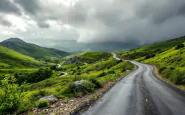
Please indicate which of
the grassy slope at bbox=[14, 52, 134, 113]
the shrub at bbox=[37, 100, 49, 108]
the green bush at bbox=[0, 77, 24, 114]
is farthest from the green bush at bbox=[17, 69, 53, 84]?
the green bush at bbox=[0, 77, 24, 114]

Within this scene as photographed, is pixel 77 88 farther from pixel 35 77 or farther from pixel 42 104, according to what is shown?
pixel 35 77

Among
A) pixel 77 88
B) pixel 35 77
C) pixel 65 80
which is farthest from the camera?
pixel 35 77

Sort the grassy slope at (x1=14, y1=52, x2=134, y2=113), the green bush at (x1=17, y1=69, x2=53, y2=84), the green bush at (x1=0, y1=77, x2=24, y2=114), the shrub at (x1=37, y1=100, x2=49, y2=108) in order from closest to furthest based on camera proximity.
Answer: the green bush at (x1=0, y1=77, x2=24, y2=114), the shrub at (x1=37, y1=100, x2=49, y2=108), the grassy slope at (x1=14, y1=52, x2=134, y2=113), the green bush at (x1=17, y1=69, x2=53, y2=84)

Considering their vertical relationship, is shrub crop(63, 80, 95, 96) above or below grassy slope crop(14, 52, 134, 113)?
above

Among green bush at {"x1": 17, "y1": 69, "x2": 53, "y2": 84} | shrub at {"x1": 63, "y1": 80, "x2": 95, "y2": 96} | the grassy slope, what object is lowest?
green bush at {"x1": 17, "y1": 69, "x2": 53, "y2": 84}

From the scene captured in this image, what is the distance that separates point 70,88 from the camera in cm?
2014

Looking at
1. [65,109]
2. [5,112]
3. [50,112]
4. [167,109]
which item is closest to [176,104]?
[167,109]

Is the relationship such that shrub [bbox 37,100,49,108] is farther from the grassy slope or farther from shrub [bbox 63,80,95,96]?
shrub [bbox 63,80,95,96]

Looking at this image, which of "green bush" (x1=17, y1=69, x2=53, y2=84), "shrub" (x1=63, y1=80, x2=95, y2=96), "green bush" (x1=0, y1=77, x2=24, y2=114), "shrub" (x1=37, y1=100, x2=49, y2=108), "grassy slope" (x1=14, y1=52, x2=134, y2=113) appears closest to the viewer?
"green bush" (x1=0, y1=77, x2=24, y2=114)

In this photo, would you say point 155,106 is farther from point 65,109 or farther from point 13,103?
point 13,103

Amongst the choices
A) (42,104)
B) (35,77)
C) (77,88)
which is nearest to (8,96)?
(42,104)

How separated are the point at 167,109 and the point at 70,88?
1162 centimetres

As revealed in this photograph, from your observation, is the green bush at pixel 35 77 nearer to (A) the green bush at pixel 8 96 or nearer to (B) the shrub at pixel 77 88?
(B) the shrub at pixel 77 88

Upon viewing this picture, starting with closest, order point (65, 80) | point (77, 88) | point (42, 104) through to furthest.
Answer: point (42, 104), point (77, 88), point (65, 80)
